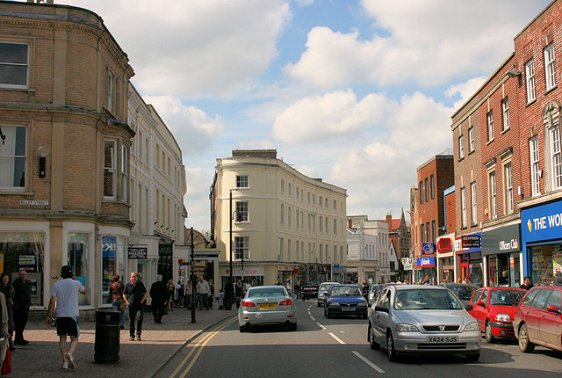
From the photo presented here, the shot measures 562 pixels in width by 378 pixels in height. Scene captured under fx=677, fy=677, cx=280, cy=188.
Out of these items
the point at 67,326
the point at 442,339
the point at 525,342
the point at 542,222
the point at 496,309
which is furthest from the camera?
the point at 542,222

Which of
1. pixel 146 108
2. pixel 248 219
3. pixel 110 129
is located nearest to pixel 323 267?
pixel 248 219

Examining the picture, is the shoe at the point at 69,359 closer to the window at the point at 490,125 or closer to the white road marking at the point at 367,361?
the white road marking at the point at 367,361

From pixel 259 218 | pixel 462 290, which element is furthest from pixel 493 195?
pixel 259 218

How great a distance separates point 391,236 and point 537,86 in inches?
3840

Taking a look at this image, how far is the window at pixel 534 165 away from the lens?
25.9 m

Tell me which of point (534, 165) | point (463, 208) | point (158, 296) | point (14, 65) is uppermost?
point (14, 65)

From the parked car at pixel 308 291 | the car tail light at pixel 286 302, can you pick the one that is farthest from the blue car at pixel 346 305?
the parked car at pixel 308 291

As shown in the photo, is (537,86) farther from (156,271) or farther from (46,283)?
(156,271)

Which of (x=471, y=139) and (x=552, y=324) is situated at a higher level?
(x=471, y=139)

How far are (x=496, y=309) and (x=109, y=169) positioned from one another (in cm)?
1636

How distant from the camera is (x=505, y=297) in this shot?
18344 millimetres

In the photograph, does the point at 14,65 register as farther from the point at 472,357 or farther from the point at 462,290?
the point at 472,357

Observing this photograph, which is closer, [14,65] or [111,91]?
[14,65]

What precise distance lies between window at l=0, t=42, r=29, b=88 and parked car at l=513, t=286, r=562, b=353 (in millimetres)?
18778
